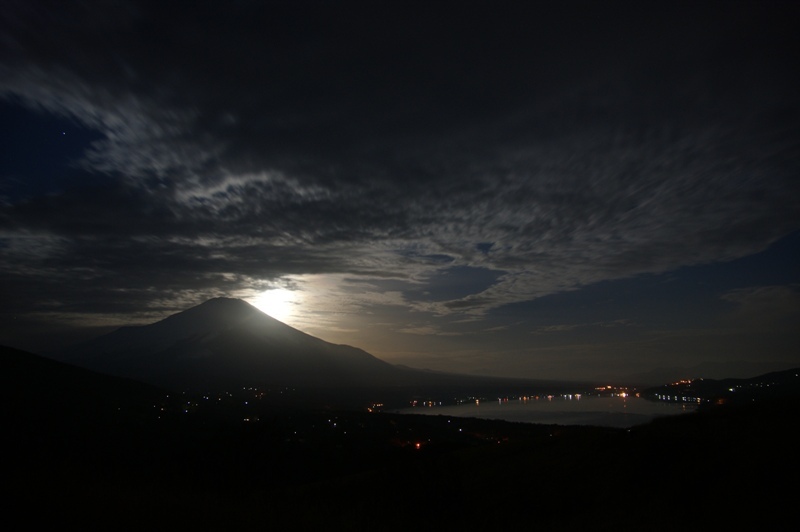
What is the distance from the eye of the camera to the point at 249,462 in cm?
2661

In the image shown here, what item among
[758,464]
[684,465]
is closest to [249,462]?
[684,465]

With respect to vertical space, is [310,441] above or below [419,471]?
below

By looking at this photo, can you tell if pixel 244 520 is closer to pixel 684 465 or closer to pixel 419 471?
pixel 419 471

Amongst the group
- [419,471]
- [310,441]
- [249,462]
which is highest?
[419,471]

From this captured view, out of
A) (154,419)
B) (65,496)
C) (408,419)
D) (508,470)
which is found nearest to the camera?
(65,496)

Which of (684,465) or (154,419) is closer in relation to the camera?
(684,465)

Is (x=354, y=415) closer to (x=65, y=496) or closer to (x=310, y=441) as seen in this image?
(x=310, y=441)

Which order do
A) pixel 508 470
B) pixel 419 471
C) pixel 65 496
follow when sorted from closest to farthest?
pixel 65 496, pixel 419 471, pixel 508 470

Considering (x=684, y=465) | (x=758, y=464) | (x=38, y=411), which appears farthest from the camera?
(x=38, y=411)

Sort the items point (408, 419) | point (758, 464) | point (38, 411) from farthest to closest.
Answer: point (408, 419) < point (38, 411) < point (758, 464)

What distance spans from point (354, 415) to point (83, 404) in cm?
7539

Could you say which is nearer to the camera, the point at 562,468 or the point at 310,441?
the point at 562,468

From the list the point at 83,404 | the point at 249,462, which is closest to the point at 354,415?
the point at 83,404

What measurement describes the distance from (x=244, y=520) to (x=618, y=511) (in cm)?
1362
